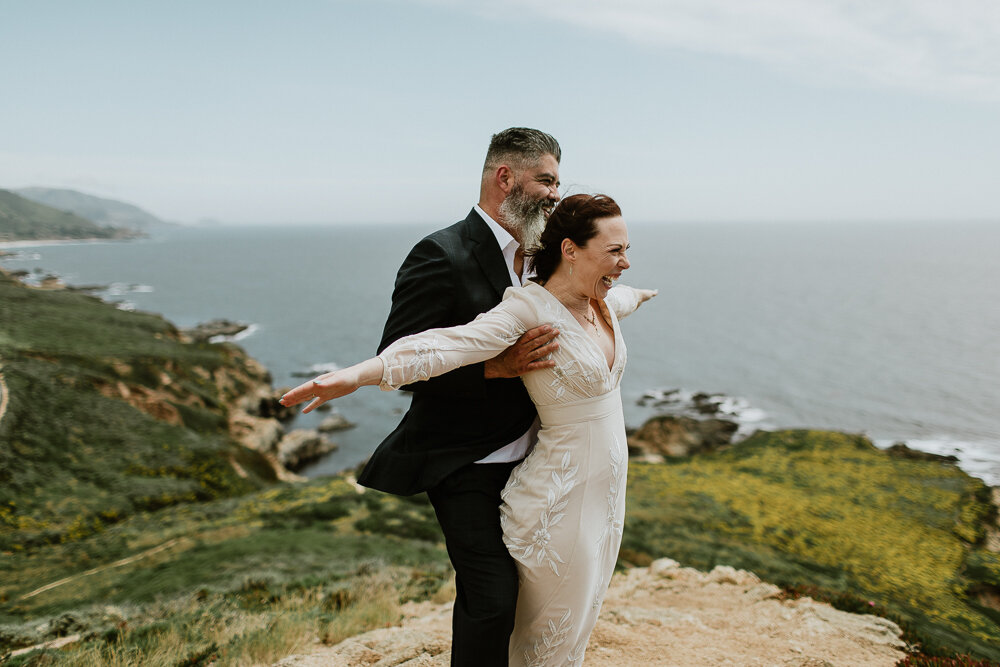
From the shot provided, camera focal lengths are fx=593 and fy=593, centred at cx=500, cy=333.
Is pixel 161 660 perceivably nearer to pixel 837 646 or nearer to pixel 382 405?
pixel 837 646

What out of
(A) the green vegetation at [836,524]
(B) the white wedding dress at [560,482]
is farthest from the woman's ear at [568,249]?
(A) the green vegetation at [836,524]

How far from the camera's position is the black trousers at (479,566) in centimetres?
297

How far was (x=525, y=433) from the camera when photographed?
11.0ft

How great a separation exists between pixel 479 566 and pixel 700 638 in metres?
3.30

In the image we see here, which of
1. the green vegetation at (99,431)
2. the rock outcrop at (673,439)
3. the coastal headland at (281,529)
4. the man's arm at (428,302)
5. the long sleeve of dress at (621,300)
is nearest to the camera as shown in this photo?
the man's arm at (428,302)

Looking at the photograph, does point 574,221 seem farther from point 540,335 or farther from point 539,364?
point 539,364

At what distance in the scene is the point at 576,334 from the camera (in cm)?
309

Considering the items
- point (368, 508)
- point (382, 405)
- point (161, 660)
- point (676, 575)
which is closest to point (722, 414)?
point (382, 405)

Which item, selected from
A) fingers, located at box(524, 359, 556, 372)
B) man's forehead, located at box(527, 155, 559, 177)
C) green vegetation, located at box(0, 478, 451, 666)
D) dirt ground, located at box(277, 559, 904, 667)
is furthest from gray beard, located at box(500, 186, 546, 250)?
green vegetation, located at box(0, 478, 451, 666)

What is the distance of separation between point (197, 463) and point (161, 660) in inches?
676

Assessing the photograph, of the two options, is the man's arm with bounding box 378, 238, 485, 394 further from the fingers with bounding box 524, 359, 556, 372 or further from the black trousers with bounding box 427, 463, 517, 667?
the black trousers with bounding box 427, 463, 517, 667

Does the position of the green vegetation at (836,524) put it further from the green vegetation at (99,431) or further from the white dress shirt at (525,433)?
the green vegetation at (99,431)

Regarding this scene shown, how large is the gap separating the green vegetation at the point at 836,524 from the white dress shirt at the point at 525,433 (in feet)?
17.0

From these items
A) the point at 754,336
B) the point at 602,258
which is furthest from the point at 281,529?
the point at 754,336
